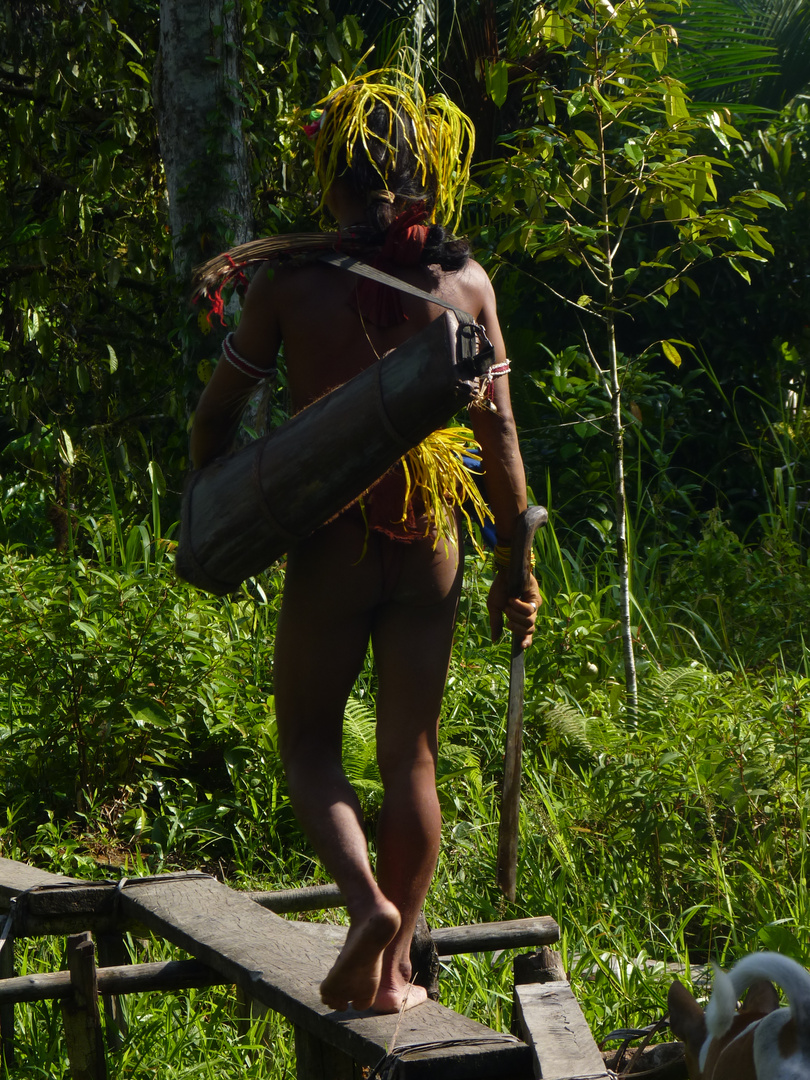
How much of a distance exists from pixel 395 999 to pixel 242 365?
1.28 meters

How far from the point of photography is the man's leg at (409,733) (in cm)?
233

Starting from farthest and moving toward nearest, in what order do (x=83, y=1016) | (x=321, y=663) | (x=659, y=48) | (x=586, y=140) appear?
(x=586, y=140) < (x=659, y=48) < (x=83, y=1016) < (x=321, y=663)

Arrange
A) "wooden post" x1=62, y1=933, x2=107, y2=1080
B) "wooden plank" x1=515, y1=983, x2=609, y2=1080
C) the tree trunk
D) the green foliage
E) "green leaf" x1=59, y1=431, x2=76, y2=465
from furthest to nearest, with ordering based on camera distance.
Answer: the green foliage → "green leaf" x1=59, y1=431, x2=76, y2=465 → the tree trunk → "wooden post" x1=62, y1=933, x2=107, y2=1080 → "wooden plank" x1=515, y1=983, x2=609, y2=1080

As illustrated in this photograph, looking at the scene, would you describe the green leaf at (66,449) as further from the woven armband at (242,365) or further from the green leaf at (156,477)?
the woven armband at (242,365)

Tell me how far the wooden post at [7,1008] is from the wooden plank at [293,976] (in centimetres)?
29

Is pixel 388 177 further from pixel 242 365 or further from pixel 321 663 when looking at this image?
pixel 321 663

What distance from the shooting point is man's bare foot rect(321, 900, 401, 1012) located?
2.09 meters

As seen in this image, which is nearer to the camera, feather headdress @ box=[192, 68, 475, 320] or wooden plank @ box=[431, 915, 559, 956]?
feather headdress @ box=[192, 68, 475, 320]

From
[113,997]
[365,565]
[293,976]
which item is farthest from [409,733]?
[113,997]

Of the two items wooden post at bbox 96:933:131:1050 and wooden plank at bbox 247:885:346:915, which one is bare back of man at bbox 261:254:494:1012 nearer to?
wooden plank at bbox 247:885:346:915

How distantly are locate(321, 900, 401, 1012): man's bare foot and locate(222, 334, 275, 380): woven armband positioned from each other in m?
1.05

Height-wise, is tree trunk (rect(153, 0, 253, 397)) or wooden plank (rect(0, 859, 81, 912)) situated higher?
tree trunk (rect(153, 0, 253, 397))

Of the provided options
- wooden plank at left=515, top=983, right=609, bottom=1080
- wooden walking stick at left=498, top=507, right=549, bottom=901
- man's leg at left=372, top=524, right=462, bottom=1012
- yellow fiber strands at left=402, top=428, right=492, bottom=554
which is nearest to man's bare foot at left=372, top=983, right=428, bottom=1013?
man's leg at left=372, top=524, right=462, bottom=1012

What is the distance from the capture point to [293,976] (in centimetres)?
244
